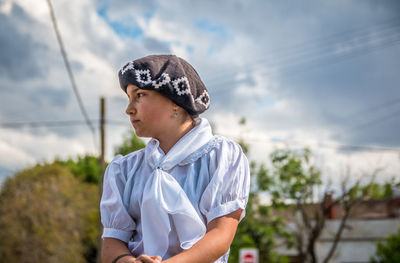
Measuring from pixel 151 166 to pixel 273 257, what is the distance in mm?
18234

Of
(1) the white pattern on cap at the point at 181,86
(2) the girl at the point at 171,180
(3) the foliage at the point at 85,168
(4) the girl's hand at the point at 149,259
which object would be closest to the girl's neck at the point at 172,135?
(2) the girl at the point at 171,180

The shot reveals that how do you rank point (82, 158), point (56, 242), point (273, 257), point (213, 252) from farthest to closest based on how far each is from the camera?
1. point (82, 158)
2. point (56, 242)
3. point (273, 257)
4. point (213, 252)

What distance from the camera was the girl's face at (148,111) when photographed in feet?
6.74

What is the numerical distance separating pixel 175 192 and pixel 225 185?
211 mm

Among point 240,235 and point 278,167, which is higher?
point 278,167

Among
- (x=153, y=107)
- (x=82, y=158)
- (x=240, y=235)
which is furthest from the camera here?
(x=82, y=158)

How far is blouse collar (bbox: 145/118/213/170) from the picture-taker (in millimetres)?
2039

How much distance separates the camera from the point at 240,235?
18.1m

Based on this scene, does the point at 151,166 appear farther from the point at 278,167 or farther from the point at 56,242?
the point at 56,242

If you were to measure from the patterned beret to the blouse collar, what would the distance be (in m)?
0.09

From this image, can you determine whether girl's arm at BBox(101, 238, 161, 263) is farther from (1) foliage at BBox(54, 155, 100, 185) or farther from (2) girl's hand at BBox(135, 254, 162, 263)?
(1) foliage at BBox(54, 155, 100, 185)

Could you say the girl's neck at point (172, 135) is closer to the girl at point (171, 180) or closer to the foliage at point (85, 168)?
the girl at point (171, 180)

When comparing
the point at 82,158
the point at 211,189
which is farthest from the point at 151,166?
the point at 82,158

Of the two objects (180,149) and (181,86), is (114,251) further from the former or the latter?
(181,86)
